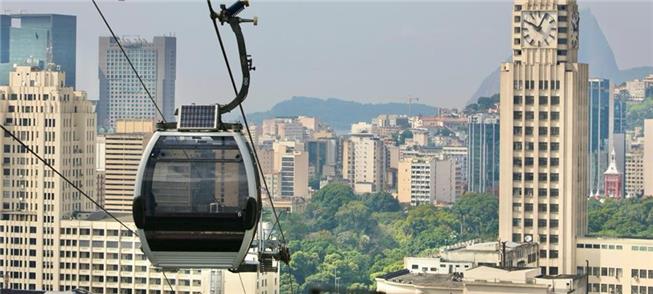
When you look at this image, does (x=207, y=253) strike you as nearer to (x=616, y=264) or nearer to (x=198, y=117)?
(x=198, y=117)

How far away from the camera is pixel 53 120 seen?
65000 millimetres

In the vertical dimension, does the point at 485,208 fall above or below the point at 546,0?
below

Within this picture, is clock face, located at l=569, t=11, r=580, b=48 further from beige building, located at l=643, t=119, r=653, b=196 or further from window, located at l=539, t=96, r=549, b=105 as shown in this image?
beige building, located at l=643, t=119, r=653, b=196

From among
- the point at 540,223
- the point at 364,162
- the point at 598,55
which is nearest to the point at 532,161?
the point at 540,223

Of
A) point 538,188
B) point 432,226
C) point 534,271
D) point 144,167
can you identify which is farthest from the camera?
point 432,226

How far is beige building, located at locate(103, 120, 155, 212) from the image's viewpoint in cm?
8350

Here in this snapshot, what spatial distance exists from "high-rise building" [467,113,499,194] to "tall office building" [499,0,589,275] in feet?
177

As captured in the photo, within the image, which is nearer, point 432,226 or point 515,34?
point 515,34

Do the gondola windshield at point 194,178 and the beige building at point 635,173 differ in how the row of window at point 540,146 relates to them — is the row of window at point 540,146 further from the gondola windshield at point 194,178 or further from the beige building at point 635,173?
the beige building at point 635,173

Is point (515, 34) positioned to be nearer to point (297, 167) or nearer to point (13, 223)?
point (13, 223)

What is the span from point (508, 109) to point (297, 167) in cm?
6270

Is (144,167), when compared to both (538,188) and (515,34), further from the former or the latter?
(515,34)

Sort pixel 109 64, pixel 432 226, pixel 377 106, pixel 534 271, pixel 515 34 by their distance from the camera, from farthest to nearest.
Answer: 1. pixel 377 106
2. pixel 109 64
3. pixel 432 226
4. pixel 515 34
5. pixel 534 271

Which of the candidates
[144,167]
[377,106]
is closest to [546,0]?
[144,167]
